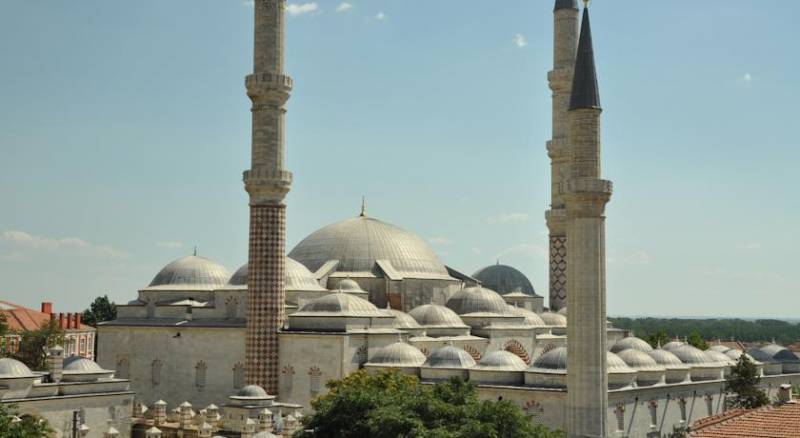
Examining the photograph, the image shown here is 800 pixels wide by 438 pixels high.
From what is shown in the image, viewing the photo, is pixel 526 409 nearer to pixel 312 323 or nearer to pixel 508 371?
pixel 508 371

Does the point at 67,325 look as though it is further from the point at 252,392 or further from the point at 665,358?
the point at 665,358

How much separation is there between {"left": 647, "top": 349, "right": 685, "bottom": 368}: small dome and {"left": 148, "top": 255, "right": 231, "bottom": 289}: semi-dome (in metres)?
15.8

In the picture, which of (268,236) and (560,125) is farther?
(560,125)

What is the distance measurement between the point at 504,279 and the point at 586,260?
1824 centimetres

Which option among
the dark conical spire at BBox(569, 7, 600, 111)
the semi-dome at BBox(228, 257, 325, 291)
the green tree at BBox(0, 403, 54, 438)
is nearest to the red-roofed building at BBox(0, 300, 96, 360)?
the semi-dome at BBox(228, 257, 325, 291)

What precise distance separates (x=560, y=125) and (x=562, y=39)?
3.18 metres

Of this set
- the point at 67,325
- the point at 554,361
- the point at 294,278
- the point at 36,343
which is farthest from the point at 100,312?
the point at 554,361

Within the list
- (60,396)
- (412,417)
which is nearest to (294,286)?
(60,396)

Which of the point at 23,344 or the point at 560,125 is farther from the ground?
the point at 560,125

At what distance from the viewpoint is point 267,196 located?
2964 cm

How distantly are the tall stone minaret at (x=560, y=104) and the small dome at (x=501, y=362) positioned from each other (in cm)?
1047

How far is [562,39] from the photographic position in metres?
36.3

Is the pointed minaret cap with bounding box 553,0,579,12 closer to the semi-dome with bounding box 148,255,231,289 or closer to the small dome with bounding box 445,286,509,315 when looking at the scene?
the small dome with bounding box 445,286,509,315

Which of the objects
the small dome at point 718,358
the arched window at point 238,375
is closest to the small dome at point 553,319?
the small dome at point 718,358
